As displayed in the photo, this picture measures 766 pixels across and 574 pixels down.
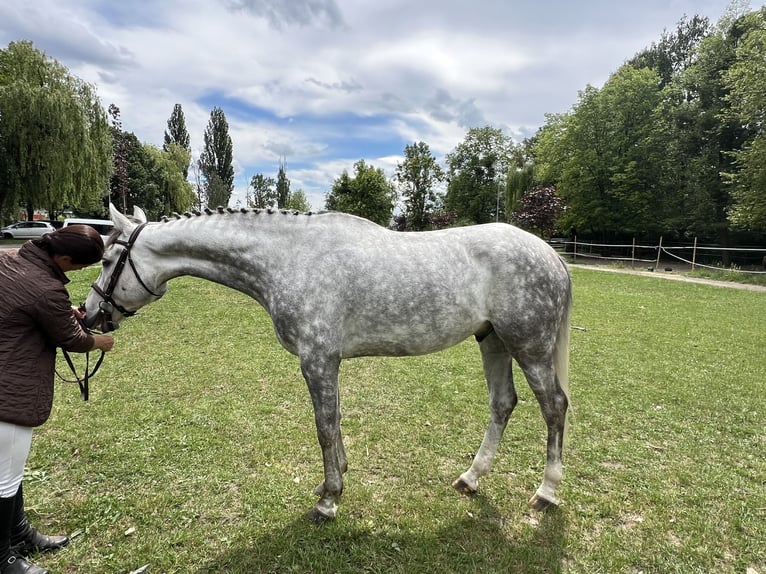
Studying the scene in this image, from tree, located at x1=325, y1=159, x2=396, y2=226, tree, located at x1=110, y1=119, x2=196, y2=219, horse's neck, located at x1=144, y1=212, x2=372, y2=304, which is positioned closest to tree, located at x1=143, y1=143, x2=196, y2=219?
tree, located at x1=110, y1=119, x2=196, y2=219

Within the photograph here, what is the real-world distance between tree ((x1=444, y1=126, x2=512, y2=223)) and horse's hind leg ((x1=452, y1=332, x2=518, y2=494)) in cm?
3988

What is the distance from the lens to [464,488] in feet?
10.2

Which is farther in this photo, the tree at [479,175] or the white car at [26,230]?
the tree at [479,175]

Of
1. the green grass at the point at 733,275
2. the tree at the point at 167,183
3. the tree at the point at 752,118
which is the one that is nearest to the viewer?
the green grass at the point at 733,275

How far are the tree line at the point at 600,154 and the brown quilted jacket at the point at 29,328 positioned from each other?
11.0 meters

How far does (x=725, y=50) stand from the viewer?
2233 cm

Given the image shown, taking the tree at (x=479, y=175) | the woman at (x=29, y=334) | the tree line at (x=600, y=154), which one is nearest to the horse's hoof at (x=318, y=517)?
the woman at (x=29, y=334)

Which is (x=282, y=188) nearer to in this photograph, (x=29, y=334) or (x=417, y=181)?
(x=417, y=181)

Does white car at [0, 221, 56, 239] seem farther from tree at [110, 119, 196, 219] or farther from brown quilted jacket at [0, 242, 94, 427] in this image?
brown quilted jacket at [0, 242, 94, 427]

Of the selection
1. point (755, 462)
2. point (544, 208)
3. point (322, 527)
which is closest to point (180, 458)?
point (322, 527)

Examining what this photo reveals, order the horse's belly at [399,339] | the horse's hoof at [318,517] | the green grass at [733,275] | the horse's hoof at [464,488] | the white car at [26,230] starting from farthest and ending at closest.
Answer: the white car at [26,230], the green grass at [733,275], the horse's hoof at [464,488], the horse's hoof at [318,517], the horse's belly at [399,339]

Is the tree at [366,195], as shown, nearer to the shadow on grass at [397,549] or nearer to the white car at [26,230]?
the white car at [26,230]

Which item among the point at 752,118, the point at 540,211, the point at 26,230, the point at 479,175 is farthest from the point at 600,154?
the point at 26,230

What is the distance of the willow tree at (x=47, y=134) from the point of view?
62.0ft
